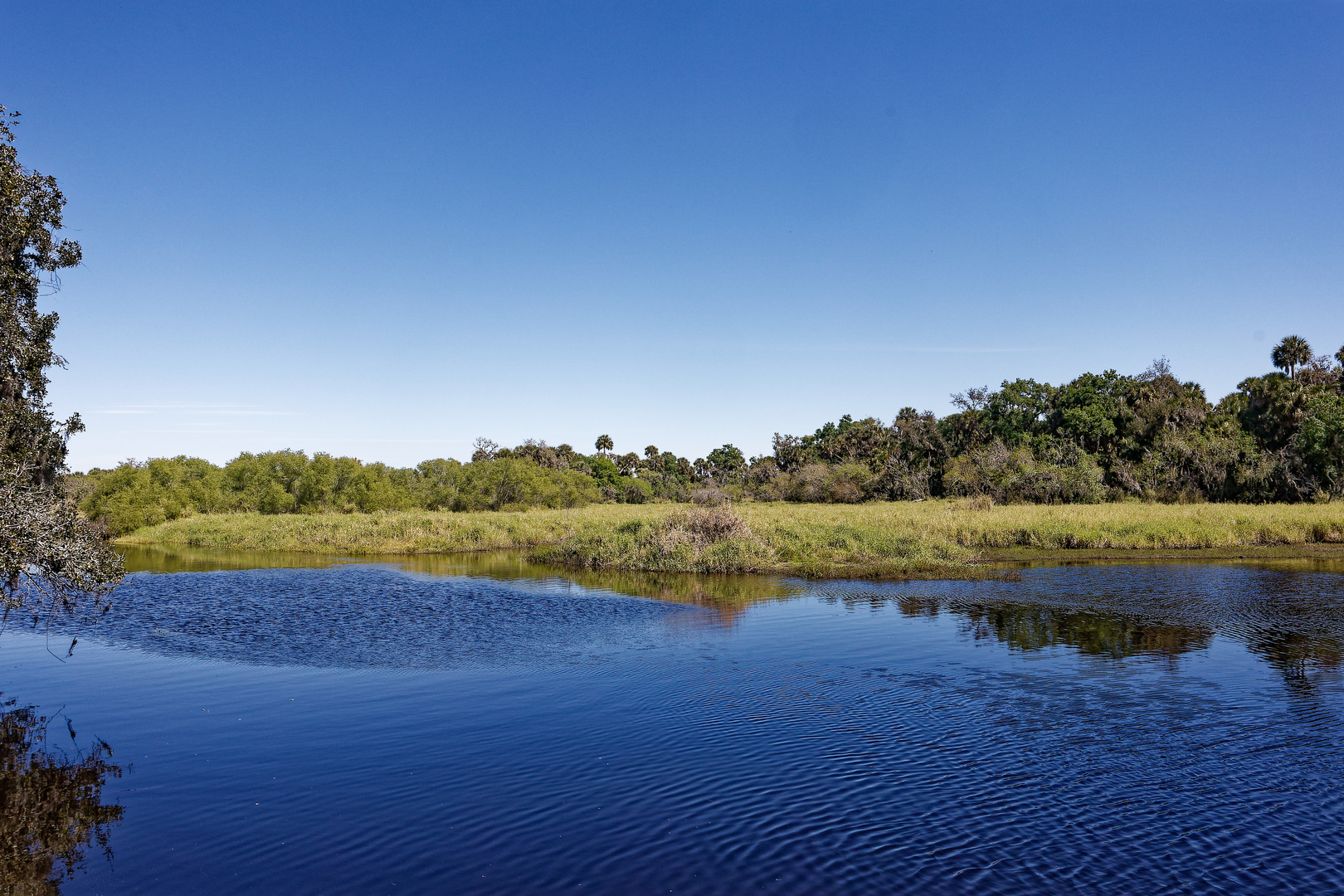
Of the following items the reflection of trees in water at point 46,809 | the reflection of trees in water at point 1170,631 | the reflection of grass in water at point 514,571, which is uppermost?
the reflection of grass in water at point 514,571

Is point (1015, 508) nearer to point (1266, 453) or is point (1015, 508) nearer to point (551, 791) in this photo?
point (1266, 453)

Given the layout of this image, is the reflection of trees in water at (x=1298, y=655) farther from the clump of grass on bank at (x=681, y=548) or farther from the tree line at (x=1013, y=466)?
the tree line at (x=1013, y=466)

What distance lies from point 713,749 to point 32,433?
38.4 ft

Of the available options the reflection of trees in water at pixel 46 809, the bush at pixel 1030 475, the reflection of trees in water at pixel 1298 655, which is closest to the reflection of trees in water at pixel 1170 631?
the reflection of trees in water at pixel 1298 655

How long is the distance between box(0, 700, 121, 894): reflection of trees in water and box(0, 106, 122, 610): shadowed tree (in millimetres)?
2160

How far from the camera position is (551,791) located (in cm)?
898

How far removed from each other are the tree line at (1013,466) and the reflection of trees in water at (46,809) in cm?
4503

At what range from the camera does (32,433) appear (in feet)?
42.4

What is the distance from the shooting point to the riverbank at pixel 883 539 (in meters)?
30.4

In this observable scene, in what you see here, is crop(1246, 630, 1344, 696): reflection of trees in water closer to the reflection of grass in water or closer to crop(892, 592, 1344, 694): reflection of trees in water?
crop(892, 592, 1344, 694): reflection of trees in water

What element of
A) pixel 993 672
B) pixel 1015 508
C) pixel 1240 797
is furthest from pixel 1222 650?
pixel 1015 508

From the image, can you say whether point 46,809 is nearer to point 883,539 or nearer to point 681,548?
point 681,548

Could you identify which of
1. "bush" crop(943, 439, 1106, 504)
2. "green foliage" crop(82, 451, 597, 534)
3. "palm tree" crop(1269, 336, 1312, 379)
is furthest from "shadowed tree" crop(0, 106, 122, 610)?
"palm tree" crop(1269, 336, 1312, 379)

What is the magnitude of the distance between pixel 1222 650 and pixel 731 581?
14582 millimetres
